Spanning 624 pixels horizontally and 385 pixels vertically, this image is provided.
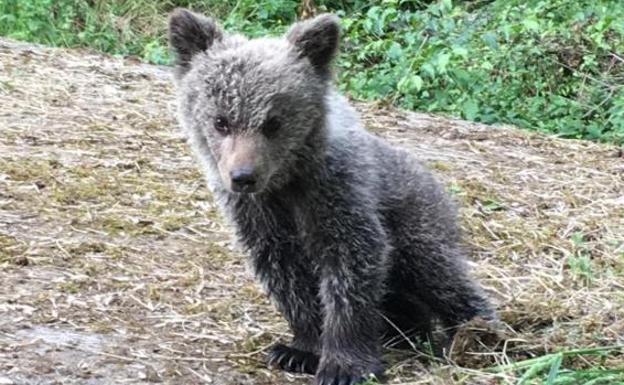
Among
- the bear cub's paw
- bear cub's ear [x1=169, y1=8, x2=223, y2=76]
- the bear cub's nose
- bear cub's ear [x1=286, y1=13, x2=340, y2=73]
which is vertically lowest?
the bear cub's paw

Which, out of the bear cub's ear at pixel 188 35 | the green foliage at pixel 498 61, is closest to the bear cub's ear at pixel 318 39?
the bear cub's ear at pixel 188 35

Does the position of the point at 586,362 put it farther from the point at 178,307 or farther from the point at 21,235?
the point at 21,235

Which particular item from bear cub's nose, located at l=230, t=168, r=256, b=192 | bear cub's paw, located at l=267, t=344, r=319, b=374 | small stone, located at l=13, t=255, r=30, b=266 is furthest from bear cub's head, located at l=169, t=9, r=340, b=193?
small stone, located at l=13, t=255, r=30, b=266

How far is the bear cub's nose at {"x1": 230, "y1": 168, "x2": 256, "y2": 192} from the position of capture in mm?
4074

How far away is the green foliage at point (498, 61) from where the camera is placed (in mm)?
9789

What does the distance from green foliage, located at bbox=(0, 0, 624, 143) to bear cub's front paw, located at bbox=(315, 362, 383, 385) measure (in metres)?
5.18

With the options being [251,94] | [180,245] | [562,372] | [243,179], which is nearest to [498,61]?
[180,245]

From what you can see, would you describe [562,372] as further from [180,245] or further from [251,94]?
[180,245]

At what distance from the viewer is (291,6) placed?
13516 mm

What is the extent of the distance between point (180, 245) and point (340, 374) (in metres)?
1.71

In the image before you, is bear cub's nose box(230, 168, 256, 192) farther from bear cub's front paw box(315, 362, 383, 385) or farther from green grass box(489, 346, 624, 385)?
green grass box(489, 346, 624, 385)

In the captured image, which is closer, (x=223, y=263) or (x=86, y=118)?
(x=223, y=263)

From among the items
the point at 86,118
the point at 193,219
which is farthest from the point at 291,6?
the point at 193,219

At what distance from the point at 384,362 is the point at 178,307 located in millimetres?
972
